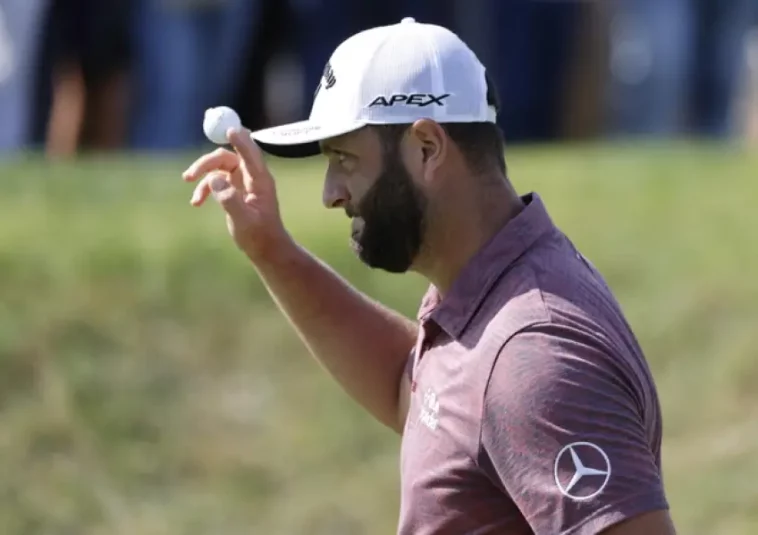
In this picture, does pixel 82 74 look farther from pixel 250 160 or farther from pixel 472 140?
pixel 472 140

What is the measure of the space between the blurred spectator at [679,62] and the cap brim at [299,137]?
27.7 ft

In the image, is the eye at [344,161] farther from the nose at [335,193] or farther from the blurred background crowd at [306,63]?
the blurred background crowd at [306,63]

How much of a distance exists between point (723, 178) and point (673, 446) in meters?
2.30

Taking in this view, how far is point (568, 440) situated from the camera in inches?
101

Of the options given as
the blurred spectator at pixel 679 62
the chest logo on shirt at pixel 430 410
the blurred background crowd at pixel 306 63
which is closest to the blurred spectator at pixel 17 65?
the blurred background crowd at pixel 306 63

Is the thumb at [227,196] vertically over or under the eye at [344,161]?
under

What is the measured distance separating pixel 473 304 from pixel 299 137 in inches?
17.6

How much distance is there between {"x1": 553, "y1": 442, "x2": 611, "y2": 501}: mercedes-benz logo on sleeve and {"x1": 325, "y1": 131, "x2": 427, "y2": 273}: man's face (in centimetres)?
55

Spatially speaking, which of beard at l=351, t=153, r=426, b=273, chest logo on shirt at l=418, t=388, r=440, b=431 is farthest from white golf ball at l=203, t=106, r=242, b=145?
chest logo on shirt at l=418, t=388, r=440, b=431

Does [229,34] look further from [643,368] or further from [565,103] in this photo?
[643,368]

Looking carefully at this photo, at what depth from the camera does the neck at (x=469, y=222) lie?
2926 millimetres

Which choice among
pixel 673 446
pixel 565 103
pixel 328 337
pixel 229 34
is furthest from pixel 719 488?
pixel 565 103

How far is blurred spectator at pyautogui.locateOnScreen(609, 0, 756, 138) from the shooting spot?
1143 centimetres

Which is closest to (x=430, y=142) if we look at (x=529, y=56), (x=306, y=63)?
(x=306, y=63)
